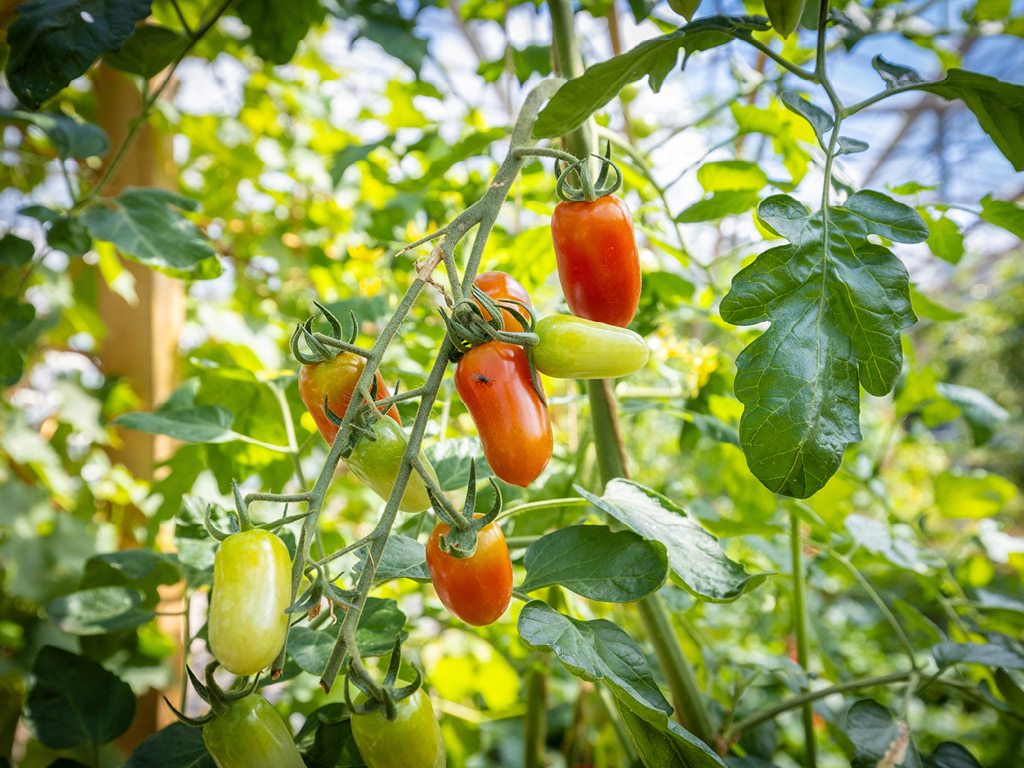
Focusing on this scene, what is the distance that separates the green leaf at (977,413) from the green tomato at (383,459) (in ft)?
2.76

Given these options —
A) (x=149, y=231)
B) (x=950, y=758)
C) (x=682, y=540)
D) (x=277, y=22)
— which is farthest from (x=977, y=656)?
(x=277, y=22)

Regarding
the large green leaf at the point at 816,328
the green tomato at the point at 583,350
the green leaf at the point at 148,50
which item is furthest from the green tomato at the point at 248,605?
the green leaf at the point at 148,50

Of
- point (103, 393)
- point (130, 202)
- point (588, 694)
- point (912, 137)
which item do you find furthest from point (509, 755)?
point (912, 137)

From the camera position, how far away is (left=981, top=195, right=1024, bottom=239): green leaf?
20.5 inches

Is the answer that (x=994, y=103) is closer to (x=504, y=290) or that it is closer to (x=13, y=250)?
(x=504, y=290)

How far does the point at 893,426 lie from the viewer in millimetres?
987

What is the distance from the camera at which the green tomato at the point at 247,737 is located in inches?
13.4

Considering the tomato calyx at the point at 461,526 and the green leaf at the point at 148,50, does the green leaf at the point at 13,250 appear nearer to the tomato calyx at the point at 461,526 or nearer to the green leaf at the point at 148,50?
the green leaf at the point at 148,50

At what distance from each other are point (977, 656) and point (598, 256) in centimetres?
51

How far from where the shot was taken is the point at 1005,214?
20.9 inches

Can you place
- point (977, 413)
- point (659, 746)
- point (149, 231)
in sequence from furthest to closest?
point (977, 413), point (149, 231), point (659, 746)

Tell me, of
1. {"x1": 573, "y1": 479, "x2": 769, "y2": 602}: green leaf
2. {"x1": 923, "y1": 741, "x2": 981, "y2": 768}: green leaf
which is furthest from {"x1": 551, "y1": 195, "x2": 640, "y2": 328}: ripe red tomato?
{"x1": 923, "y1": 741, "x2": 981, "y2": 768}: green leaf

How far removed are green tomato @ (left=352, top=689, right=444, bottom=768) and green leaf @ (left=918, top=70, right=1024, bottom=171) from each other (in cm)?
52

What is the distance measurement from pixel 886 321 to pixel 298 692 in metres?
0.82
